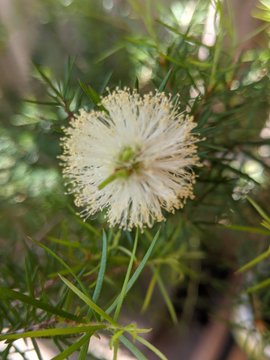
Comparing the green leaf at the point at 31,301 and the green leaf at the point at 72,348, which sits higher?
the green leaf at the point at 31,301

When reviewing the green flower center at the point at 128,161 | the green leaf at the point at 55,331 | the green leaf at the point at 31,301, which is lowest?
the green leaf at the point at 55,331

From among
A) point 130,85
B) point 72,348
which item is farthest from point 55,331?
point 130,85

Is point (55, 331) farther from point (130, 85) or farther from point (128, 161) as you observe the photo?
point (130, 85)

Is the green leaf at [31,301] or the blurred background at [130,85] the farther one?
the blurred background at [130,85]

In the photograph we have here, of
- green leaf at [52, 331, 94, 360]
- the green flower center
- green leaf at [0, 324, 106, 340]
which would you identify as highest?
the green flower center

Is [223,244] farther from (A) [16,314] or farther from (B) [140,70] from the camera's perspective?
(A) [16,314]
